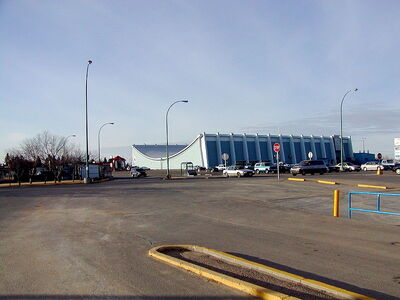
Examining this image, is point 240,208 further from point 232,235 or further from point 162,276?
point 162,276

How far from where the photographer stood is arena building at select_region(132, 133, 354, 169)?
104062mm

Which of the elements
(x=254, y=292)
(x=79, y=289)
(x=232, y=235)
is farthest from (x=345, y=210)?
(x=79, y=289)

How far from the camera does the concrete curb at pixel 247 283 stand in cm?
561

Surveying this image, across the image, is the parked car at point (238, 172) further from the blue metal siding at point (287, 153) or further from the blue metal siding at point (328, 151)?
the blue metal siding at point (328, 151)

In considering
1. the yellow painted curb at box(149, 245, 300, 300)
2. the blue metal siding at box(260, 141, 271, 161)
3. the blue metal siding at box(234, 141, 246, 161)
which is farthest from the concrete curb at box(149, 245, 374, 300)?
the blue metal siding at box(260, 141, 271, 161)

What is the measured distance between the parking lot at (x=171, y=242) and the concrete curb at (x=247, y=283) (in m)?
0.19

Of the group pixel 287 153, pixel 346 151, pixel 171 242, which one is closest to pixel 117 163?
pixel 287 153

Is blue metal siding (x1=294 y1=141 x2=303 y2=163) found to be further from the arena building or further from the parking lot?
the parking lot

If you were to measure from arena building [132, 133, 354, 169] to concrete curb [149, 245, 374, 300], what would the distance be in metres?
93.9

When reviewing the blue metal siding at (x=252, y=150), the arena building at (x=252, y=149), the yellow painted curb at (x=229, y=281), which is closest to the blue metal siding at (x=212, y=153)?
the arena building at (x=252, y=149)

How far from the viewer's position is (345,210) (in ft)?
52.4

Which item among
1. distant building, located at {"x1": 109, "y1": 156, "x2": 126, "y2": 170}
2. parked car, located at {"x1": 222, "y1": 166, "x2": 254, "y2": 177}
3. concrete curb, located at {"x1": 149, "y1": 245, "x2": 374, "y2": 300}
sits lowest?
concrete curb, located at {"x1": 149, "y1": 245, "x2": 374, "y2": 300}

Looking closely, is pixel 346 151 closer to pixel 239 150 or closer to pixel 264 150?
pixel 264 150

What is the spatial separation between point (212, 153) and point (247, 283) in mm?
97816
